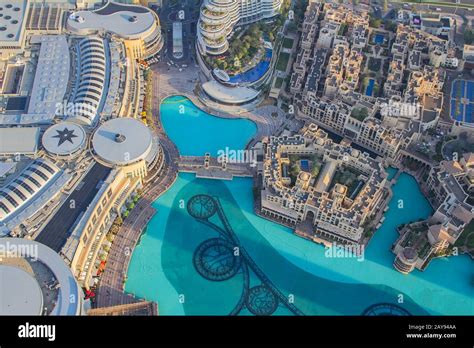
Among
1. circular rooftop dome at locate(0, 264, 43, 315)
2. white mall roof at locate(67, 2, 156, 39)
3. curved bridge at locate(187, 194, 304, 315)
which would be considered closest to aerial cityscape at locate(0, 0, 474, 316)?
circular rooftop dome at locate(0, 264, 43, 315)

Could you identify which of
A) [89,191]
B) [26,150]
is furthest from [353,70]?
[26,150]

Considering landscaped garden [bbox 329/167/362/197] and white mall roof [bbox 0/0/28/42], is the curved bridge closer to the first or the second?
landscaped garden [bbox 329/167/362/197]

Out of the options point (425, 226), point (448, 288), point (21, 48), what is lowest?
point (448, 288)

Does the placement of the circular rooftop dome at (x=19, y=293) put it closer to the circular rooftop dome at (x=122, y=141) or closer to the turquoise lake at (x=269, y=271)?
the turquoise lake at (x=269, y=271)

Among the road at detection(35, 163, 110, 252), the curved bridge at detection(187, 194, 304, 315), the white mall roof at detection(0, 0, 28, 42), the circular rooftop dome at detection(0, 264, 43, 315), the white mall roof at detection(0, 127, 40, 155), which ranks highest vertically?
the white mall roof at detection(0, 0, 28, 42)

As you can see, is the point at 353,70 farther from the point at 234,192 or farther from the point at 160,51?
the point at 160,51

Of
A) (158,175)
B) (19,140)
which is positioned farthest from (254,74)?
(19,140)

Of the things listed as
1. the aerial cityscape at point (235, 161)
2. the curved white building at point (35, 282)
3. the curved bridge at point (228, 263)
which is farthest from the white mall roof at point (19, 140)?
the curved bridge at point (228, 263)
